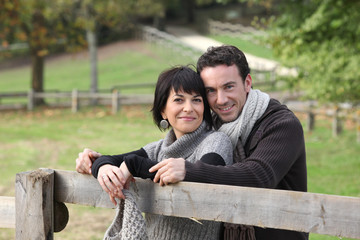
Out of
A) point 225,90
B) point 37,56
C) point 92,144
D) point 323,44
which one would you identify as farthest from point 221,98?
point 37,56

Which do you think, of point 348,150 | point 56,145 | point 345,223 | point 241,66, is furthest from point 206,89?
point 56,145

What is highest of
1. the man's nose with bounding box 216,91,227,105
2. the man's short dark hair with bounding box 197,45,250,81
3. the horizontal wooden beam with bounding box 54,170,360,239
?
the man's short dark hair with bounding box 197,45,250,81

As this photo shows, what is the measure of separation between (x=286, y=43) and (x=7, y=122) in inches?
488

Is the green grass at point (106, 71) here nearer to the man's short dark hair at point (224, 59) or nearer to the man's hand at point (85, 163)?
the man's short dark hair at point (224, 59)

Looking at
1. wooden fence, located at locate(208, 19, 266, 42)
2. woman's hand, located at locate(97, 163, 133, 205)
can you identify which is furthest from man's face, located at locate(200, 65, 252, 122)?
wooden fence, located at locate(208, 19, 266, 42)

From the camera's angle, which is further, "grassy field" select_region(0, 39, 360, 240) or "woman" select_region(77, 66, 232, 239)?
"grassy field" select_region(0, 39, 360, 240)

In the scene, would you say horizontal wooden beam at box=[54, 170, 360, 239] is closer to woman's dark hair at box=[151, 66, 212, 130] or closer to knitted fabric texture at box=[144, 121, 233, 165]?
knitted fabric texture at box=[144, 121, 233, 165]

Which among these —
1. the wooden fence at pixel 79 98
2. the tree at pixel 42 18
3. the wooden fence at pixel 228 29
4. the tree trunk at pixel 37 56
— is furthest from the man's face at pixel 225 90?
the wooden fence at pixel 228 29

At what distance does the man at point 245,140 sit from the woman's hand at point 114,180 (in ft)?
0.60

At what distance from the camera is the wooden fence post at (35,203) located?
3.07 metres

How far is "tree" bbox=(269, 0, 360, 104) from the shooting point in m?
9.05

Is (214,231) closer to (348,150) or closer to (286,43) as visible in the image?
(286,43)

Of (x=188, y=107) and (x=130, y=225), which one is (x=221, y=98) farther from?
(x=130, y=225)

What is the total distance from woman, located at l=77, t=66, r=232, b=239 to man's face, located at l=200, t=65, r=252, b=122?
0.21 ft
